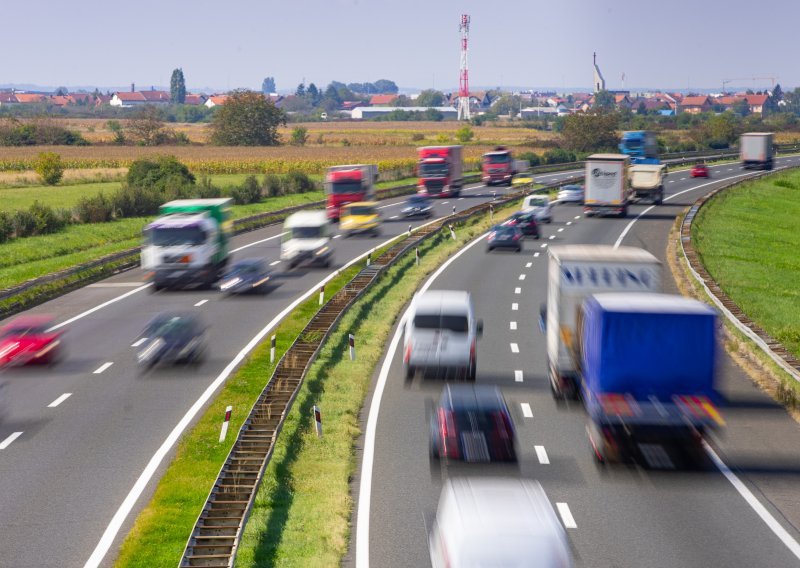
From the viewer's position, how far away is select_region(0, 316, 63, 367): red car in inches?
1156

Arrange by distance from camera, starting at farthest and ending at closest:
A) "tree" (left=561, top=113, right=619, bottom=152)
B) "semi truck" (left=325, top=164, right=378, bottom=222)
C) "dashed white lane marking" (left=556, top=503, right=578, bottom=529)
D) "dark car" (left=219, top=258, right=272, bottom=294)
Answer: "tree" (left=561, top=113, right=619, bottom=152), "semi truck" (left=325, top=164, right=378, bottom=222), "dark car" (left=219, top=258, right=272, bottom=294), "dashed white lane marking" (left=556, top=503, right=578, bottom=529)

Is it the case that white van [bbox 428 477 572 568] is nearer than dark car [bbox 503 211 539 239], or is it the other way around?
white van [bbox 428 477 572 568]

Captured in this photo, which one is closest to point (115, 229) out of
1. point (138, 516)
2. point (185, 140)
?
point (138, 516)

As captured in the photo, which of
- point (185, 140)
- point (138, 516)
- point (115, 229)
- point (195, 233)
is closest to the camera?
point (138, 516)

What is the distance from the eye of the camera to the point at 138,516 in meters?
18.3

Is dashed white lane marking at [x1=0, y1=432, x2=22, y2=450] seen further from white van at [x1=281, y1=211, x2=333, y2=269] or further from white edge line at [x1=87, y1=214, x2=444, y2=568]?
white van at [x1=281, y1=211, x2=333, y2=269]

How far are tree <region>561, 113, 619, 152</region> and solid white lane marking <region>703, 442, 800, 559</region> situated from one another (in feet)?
380

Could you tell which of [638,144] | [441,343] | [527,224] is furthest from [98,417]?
[638,144]

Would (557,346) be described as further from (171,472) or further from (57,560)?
(57,560)

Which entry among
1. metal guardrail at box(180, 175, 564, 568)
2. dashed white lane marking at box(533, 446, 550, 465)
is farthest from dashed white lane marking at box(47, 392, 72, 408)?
dashed white lane marking at box(533, 446, 550, 465)

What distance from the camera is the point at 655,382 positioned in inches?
779

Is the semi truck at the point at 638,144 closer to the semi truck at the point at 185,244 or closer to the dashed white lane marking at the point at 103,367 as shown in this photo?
the semi truck at the point at 185,244

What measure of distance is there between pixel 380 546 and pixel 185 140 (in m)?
156

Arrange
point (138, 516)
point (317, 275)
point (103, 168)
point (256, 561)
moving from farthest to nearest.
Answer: point (103, 168) → point (317, 275) → point (138, 516) → point (256, 561)
